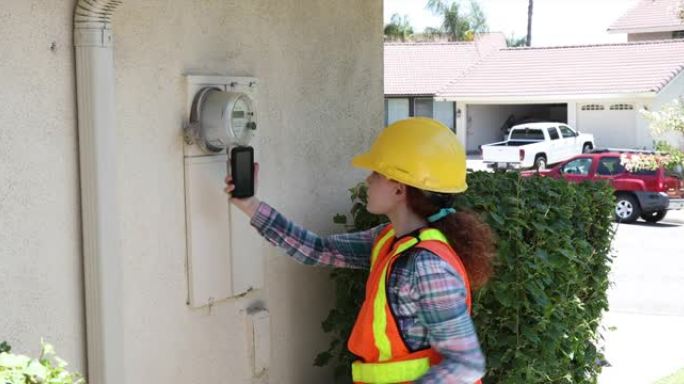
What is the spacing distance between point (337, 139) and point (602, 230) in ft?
5.49

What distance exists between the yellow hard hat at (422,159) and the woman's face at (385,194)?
0.04 m

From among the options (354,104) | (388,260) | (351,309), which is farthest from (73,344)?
(354,104)

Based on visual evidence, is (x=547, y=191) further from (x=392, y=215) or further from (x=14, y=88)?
(x=14, y=88)

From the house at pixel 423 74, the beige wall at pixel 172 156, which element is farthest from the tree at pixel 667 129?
the house at pixel 423 74

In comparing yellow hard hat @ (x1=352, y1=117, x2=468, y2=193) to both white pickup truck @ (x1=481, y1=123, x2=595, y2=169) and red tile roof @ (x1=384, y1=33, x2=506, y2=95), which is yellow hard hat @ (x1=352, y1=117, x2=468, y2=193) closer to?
white pickup truck @ (x1=481, y1=123, x2=595, y2=169)

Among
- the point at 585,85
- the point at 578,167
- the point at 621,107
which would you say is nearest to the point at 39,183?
the point at 578,167

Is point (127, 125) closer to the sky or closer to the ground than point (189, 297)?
closer to the sky

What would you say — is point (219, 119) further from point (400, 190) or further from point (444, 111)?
point (444, 111)

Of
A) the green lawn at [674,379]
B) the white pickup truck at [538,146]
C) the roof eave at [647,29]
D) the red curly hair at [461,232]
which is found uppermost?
the roof eave at [647,29]

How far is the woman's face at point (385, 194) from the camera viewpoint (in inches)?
119

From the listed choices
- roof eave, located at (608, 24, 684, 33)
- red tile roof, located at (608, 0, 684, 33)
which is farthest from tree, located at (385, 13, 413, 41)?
roof eave, located at (608, 24, 684, 33)

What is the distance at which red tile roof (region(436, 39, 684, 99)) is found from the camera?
34.2m

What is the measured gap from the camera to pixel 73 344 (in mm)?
3371

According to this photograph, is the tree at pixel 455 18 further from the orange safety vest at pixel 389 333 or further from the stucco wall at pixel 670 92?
the orange safety vest at pixel 389 333
